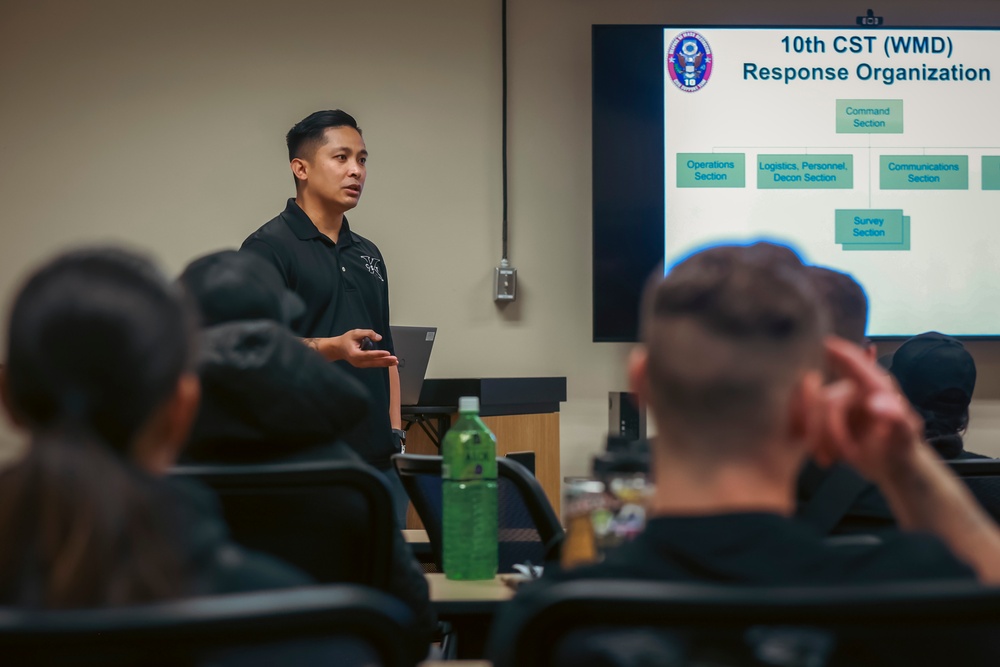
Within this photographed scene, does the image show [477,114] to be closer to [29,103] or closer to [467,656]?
[29,103]

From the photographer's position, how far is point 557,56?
15.1 ft

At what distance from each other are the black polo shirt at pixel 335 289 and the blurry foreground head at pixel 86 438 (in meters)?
2.21

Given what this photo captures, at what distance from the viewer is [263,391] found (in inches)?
56.4

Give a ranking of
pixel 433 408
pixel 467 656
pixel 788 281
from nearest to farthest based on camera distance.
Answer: pixel 788 281 < pixel 467 656 < pixel 433 408

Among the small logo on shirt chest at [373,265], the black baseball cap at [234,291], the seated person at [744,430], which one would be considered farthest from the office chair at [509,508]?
the small logo on shirt chest at [373,265]

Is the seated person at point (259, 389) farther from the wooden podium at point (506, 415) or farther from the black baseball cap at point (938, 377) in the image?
the wooden podium at point (506, 415)

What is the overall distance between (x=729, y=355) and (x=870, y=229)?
12.3ft

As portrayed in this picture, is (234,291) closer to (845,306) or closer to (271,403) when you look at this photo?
(271,403)

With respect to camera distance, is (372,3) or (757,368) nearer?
(757,368)

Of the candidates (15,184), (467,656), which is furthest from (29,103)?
(467,656)

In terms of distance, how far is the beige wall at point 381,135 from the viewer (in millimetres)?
4551

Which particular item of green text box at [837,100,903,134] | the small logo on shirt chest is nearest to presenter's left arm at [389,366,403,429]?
the small logo on shirt chest

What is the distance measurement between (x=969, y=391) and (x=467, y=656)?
125 centimetres

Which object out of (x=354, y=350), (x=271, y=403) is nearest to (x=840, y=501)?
(x=271, y=403)
